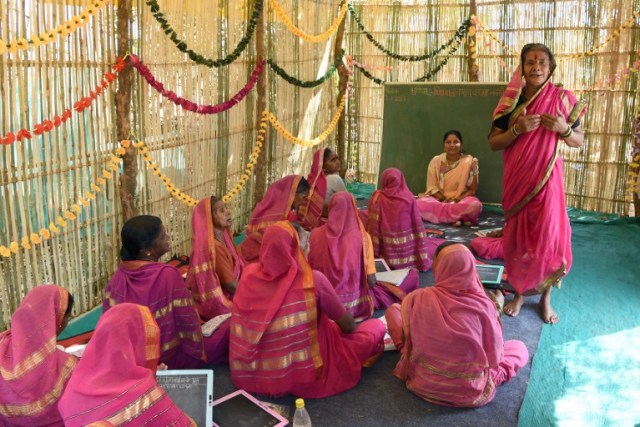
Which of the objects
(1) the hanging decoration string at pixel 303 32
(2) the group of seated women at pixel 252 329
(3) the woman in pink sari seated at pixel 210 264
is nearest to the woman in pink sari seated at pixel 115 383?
(2) the group of seated women at pixel 252 329

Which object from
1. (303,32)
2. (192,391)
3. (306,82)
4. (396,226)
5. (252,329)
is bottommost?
(192,391)

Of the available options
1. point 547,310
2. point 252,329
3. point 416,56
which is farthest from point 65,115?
point 416,56

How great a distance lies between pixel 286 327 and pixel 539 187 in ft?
5.97

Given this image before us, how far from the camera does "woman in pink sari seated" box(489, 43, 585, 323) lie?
3689mm

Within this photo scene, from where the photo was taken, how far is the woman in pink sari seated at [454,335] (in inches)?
109

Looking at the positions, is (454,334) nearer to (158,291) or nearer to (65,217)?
(158,291)

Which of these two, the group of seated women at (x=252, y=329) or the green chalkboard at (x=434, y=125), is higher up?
the green chalkboard at (x=434, y=125)

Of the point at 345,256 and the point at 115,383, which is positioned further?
the point at 345,256

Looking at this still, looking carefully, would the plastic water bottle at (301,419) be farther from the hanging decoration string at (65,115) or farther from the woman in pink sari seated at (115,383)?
the hanging decoration string at (65,115)

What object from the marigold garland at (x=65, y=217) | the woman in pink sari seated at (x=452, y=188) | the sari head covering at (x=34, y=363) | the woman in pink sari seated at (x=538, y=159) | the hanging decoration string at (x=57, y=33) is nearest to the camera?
the sari head covering at (x=34, y=363)

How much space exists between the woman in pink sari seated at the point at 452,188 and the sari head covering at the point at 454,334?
3321mm

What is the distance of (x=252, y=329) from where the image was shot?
2852 millimetres

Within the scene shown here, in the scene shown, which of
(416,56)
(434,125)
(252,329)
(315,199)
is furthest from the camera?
(416,56)

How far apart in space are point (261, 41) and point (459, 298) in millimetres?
3774
